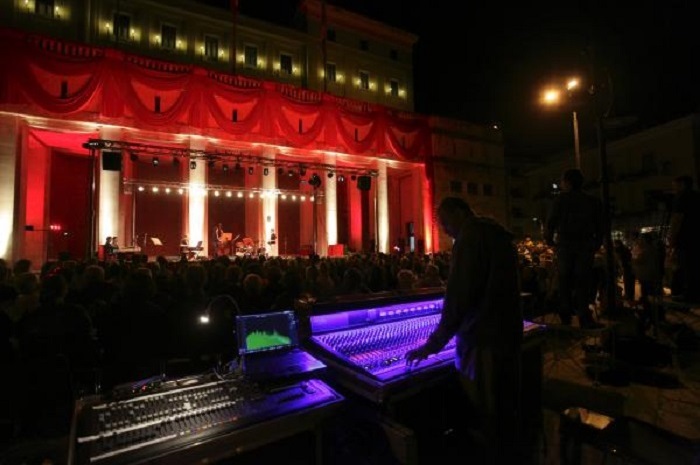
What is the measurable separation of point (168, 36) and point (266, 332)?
23.9 meters

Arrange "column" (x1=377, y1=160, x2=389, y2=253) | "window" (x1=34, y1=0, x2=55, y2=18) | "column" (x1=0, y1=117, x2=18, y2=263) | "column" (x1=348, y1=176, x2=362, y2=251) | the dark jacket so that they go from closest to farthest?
the dark jacket
"column" (x1=0, y1=117, x2=18, y2=263)
"window" (x1=34, y1=0, x2=55, y2=18)
"column" (x1=377, y1=160, x2=389, y2=253)
"column" (x1=348, y1=176, x2=362, y2=251)

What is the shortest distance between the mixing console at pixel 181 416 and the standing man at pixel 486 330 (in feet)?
2.56

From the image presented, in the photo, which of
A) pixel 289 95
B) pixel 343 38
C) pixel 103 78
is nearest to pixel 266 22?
pixel 343 38

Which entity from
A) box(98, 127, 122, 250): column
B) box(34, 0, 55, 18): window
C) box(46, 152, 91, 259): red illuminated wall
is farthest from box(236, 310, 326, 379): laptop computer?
box(34, 0, 55, 18): window

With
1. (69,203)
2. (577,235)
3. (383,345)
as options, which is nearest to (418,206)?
(69,203)

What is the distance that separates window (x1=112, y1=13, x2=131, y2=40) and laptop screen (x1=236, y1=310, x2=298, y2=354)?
23202mm

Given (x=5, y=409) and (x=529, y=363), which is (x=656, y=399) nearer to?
(x=529, y=363)

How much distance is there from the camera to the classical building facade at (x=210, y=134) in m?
13.7

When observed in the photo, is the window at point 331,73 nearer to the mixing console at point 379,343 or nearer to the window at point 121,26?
the window at point 121,26

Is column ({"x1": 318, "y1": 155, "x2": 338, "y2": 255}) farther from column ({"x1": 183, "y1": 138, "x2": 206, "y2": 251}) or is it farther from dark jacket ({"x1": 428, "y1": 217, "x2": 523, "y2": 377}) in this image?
dark jacket ({"x1": 428, "y1": 217, "x2": 523, "y2": 377})

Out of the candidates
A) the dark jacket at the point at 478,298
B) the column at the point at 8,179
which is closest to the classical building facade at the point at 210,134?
the column at the point at 8,179

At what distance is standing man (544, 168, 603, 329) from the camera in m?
3.77

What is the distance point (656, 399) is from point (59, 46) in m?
18.0

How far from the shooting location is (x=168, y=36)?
21.1 metres
